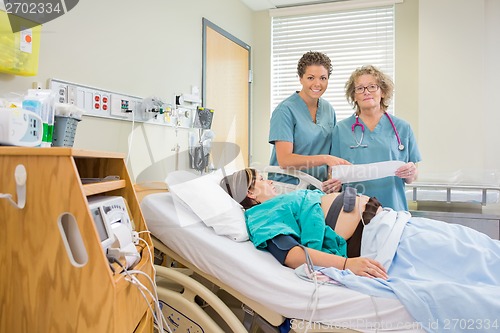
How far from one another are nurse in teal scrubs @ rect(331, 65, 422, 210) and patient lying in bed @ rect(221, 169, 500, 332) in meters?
0.45

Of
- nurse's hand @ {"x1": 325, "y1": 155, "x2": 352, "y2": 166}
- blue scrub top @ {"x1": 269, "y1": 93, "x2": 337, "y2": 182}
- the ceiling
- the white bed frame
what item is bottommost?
the white bed frame

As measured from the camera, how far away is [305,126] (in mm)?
2242

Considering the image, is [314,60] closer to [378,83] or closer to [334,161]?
[378,83]

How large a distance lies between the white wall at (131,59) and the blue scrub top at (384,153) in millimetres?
1089

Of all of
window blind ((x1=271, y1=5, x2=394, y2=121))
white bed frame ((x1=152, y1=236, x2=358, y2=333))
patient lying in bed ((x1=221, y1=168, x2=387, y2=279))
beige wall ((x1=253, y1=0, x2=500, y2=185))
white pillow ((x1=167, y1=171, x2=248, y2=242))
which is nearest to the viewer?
white bed frame ((x1=152, y1=236, x2=358, y2=333))

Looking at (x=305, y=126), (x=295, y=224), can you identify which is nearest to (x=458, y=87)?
(x=305, y=126)

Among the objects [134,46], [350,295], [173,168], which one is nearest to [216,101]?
[173,168]

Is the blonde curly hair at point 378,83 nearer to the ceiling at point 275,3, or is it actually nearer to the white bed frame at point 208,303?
the white bed frame at point 208,303

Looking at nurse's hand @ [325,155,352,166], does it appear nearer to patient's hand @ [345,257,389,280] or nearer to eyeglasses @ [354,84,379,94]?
eyeglasses @ [354,84,379,94]

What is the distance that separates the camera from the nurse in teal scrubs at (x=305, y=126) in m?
2.18

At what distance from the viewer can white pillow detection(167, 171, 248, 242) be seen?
149cm

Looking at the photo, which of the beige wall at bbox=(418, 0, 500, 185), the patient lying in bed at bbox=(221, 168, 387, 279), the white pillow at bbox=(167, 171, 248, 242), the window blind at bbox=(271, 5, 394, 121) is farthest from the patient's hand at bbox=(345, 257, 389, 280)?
the window blind at bbox=(271, 5, 394, 121)

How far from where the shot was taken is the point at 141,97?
7.06 ft

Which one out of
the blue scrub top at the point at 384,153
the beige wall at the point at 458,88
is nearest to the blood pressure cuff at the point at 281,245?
the blue scrub top at the point at 384,153
